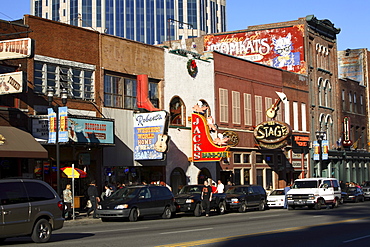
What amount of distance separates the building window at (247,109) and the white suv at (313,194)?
12.7 metres

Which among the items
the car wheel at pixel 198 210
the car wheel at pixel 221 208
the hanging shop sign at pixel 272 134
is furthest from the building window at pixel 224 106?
the car wheel at pixel 198 210

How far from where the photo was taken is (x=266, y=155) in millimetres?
49469

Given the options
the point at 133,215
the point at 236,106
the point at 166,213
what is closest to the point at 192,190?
the point at 166,213

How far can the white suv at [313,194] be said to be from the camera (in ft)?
110

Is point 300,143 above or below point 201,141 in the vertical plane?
above

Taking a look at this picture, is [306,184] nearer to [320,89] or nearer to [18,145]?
[18,145]

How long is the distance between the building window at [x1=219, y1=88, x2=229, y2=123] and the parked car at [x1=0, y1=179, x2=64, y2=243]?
89.4ft

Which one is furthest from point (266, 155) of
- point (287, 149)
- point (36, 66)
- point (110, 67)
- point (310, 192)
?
point (36, 66)

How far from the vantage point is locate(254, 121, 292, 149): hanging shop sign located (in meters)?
45.3

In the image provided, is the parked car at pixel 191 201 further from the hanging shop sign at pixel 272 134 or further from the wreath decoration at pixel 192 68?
the hanging shop sign at pixel 272 134

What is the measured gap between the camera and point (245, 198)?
34.3 meters

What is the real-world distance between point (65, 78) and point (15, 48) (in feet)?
18.5

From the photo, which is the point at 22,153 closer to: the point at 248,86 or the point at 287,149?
the point at 248,86

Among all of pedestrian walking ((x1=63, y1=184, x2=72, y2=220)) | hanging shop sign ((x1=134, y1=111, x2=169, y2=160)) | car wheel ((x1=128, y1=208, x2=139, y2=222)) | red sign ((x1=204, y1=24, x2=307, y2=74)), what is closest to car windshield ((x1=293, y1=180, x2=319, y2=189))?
hanging shop sign ((x1=134, y1=111, x2=169, y2=160))
